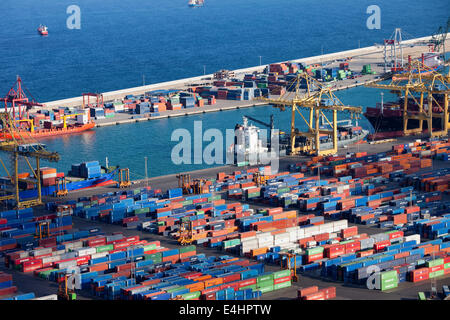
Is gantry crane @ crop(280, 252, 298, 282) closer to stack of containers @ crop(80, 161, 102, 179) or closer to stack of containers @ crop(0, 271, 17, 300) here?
stack of containers @ crop(0, 271, 17, 300)

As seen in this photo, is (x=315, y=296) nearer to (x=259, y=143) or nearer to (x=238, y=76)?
(x=259, y=143)

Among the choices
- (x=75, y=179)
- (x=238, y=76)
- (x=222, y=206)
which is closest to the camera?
(x=222, y=206)

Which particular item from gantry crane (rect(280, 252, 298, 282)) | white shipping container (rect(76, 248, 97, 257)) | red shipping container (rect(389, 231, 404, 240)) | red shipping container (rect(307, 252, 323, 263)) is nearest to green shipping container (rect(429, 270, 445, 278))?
red shipping container (rect(389, 231, 404, 240))

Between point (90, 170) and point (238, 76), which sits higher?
point (238, 76)

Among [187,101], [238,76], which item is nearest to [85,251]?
[187,101]

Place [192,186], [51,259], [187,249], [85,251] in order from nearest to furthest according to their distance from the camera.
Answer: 1. [51,259]
2. [187,249]
3. [85,251]
4. [192,186]

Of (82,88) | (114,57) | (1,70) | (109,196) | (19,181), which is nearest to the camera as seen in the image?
(109,196)

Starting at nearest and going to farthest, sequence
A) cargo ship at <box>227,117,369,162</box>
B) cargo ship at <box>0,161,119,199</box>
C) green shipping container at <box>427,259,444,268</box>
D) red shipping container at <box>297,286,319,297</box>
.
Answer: red shipping container at <box>297,286,319,297</box> < green shipping container at <box>427,259,444,268</box> < cargo ship at <box>0,161,119,199</box> < cargo ship at <box>227,117,369,162</box>

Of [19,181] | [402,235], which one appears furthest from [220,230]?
[19,181]
